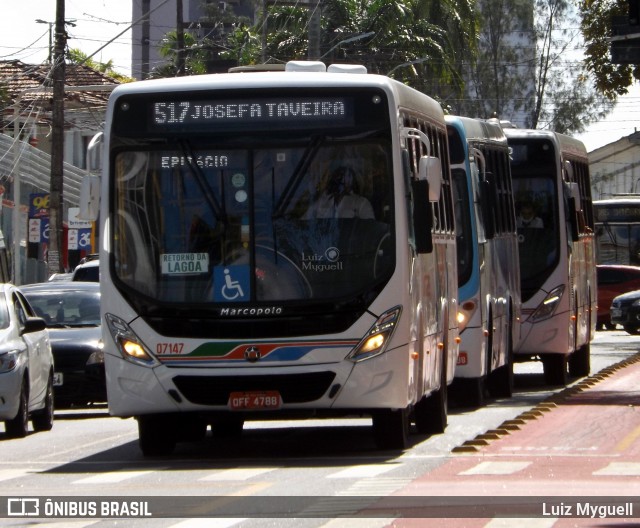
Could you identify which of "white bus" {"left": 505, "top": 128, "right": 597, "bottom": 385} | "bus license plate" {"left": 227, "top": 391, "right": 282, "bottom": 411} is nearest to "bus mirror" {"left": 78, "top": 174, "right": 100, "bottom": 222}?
"bus license plate" {"left": 227, "top": 391, "right": 282, "bottom": 411}

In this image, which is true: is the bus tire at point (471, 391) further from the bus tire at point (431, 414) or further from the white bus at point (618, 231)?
the white bus at point (618, 231)

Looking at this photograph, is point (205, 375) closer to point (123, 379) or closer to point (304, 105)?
point (123, 379)

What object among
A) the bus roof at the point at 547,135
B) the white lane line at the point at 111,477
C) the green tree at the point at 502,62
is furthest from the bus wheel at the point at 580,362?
the green tree at the point at 502,62

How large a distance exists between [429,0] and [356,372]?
48141 mm

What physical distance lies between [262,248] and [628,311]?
30.5 m

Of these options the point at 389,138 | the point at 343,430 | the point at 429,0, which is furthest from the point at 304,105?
the point at 429,0

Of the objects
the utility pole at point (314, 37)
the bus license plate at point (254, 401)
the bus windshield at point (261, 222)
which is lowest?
the bus license plate at point (254, 401)

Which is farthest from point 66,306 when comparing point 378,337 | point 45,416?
point 378,337

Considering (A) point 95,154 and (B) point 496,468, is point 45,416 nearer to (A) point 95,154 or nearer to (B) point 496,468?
(A) point 95,154

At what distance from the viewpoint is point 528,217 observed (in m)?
24.2

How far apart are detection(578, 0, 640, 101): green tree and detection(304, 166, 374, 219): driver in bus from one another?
560 inches

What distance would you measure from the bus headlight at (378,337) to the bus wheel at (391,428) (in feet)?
2.38

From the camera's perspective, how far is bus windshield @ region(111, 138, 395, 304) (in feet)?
44.5

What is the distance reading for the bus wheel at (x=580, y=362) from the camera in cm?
2627
